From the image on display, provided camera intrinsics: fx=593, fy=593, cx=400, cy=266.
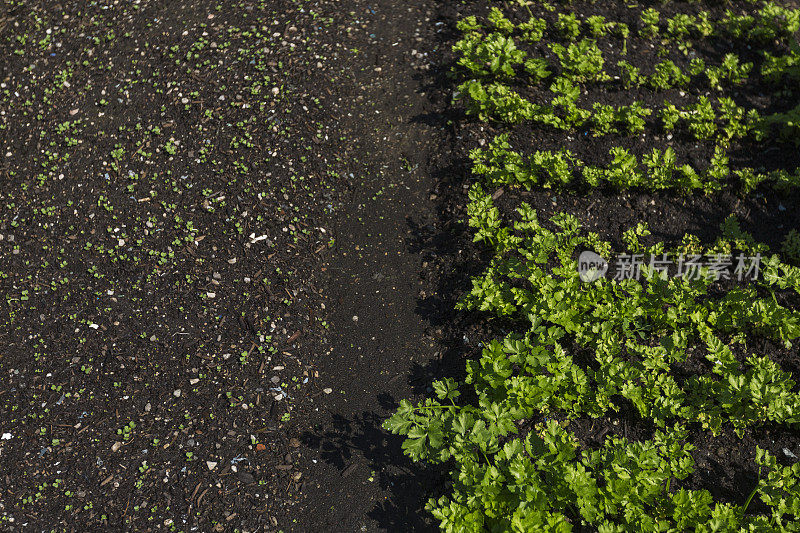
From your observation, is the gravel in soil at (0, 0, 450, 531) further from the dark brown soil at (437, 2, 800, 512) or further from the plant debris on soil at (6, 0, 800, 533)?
the dark brown soil at (437, 2, 800, 512)

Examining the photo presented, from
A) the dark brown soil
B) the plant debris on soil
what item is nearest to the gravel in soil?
the plant debris on soil

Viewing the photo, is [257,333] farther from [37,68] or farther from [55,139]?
[37,68]
